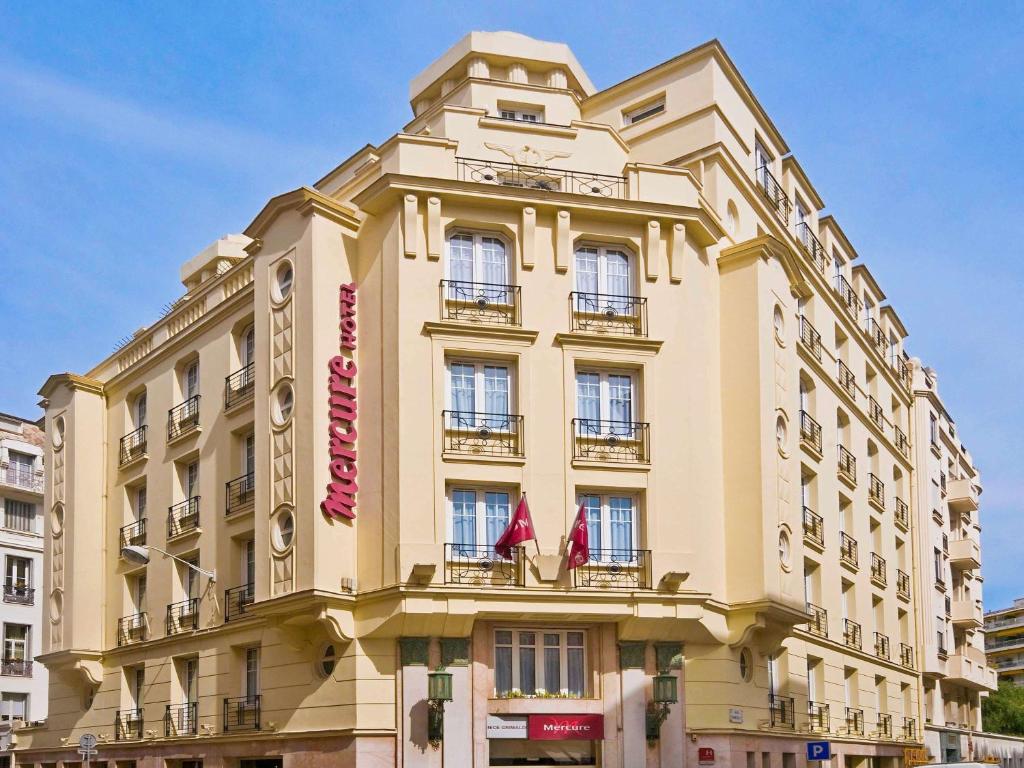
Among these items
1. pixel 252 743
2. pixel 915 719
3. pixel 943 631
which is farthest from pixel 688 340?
pixel 943 631

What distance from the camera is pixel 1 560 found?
6706cm

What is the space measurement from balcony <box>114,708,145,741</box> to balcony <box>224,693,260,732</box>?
6054 millimetres

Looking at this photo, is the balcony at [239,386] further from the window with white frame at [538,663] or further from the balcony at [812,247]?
the balcony at [812,247]

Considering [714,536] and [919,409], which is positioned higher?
[919,409]

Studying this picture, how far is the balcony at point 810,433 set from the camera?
133 feet

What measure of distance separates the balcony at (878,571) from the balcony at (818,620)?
7.22 metres

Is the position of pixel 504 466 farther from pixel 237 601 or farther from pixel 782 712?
pixel 782 712

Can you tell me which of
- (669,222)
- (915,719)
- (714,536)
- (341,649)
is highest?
(669,222)

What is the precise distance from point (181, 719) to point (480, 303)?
15.4 meters

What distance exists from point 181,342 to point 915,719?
104ft

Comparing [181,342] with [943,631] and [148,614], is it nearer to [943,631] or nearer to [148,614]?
[148,614]

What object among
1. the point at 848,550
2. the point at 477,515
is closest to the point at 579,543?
the point at 477,515

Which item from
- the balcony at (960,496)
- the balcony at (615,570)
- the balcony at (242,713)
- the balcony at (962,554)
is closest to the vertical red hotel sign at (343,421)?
the balcony at (615,570)

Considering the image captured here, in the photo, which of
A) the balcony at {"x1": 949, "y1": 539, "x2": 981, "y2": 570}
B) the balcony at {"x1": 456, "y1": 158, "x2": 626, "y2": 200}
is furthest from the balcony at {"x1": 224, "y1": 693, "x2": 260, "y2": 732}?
the balcony at {"x1": 949, "y1": 539, "x2": 981, "y2": 570}
